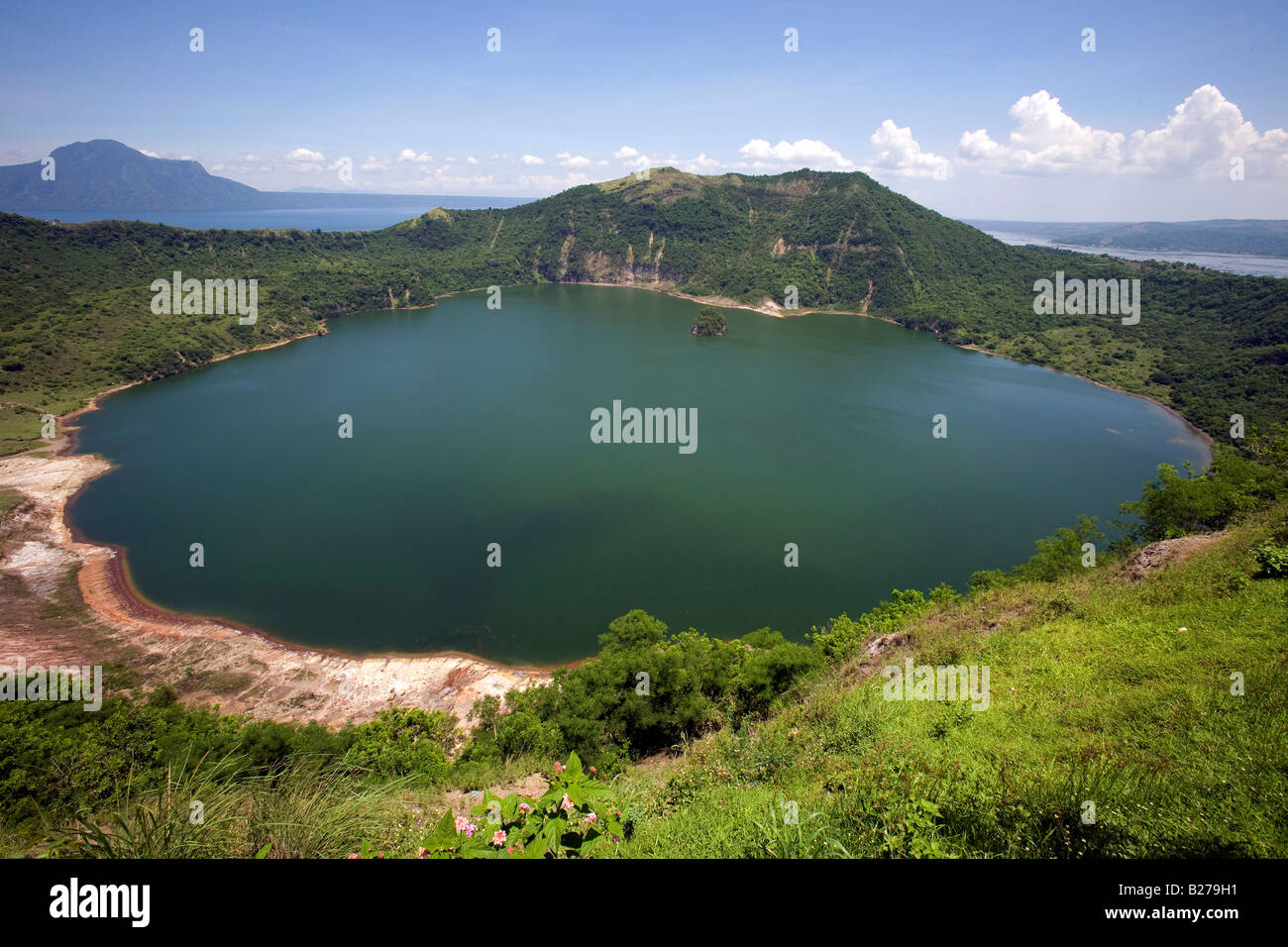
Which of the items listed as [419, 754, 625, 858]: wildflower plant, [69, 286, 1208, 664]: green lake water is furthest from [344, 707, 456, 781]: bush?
[419, 754, 625, 858]: wildflower plant

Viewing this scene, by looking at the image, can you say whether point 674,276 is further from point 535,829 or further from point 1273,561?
point 535,829

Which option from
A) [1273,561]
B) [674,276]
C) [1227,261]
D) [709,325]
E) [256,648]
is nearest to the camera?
[1273,561]

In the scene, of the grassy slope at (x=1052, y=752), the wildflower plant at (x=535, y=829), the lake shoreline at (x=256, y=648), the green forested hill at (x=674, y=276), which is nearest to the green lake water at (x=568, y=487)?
the lake shoreline at (x=256, y=648)

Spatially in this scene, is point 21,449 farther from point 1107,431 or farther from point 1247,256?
point 1247,256

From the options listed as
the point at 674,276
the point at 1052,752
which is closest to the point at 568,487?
the point at 1052,752
